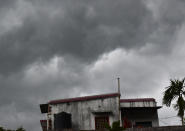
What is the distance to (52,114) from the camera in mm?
25984

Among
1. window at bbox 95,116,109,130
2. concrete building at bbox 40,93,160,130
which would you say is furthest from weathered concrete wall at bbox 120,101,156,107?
window at bbox 95,116,109,130

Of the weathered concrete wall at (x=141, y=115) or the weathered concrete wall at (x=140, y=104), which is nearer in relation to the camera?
the weathered concrete wall at (x=140, y=104)

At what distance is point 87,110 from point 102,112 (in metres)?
1.44

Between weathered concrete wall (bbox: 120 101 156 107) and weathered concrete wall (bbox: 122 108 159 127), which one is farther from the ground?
weathered concrete wall (bbox: 120 101 156 107)

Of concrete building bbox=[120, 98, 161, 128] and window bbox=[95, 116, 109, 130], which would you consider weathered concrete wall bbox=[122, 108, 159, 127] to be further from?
window bbox=[95, 116, 109, 130]

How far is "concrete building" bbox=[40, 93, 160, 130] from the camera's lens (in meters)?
24.2

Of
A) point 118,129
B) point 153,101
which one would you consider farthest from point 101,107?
point 118,129

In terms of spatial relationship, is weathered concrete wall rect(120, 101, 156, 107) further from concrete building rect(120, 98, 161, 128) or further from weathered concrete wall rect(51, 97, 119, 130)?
weathered concrete wall rect(51, 97, 119, 130)

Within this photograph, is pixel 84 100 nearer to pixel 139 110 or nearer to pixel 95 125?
pixel 95 125

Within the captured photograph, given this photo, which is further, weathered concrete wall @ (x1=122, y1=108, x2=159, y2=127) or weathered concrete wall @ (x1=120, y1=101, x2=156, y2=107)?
weathered concrete wall @ (x1=122, y1=108, x2=159, y2=127)

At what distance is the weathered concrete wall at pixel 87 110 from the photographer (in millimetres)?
24359

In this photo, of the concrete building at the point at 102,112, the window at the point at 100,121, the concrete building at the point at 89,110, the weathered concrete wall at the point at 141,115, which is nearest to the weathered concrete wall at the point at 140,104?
the concrete building at the point at 102,112

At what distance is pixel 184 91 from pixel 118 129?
1100 centimetres

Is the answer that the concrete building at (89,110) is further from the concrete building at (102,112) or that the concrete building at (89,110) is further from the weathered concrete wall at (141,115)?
the weathered concrete wall at (141,115)
